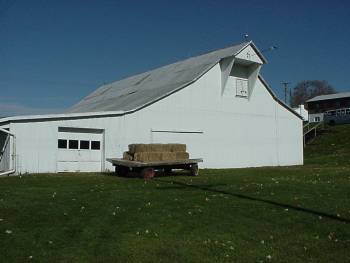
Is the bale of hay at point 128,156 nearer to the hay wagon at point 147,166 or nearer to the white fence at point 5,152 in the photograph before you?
the hay wagon at point 147,166

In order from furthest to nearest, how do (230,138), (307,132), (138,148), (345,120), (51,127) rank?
(345,120), (307,132), (230,138), (51,127), (138,148)

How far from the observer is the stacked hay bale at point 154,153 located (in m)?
22.5

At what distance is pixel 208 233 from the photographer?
8.95 m

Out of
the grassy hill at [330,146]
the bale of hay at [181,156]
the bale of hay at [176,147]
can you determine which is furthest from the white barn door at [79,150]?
the grassy hill at [330,146]

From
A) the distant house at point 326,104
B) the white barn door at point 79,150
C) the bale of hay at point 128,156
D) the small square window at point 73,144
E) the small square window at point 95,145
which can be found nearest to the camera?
the bale of hay at point 128,156

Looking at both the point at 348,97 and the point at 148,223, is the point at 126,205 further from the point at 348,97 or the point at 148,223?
the point at 348,97

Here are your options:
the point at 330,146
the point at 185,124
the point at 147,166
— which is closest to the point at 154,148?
the point at 147,166

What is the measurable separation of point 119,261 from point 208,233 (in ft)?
7.69

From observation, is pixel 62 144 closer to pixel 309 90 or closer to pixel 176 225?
pixel 176 225

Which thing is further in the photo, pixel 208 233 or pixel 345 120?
pixel 345 120

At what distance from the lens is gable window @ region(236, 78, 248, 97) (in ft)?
108

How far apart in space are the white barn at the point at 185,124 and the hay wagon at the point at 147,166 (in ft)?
9.96

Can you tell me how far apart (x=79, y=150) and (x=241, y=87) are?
1274 centimetres

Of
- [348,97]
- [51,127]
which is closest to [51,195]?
[51,127]
